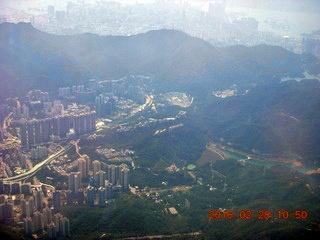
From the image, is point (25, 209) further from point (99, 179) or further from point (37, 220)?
point (99, 179)

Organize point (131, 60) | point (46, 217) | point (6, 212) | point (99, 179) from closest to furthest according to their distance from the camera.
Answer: point (46, 217) < point (6, 212) < point (99, 179) < point (131, 60)

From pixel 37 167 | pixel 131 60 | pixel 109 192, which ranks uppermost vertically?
pixel 131 60

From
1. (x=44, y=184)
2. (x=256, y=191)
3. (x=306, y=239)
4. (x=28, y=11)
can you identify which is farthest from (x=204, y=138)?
(x=28, y=11)

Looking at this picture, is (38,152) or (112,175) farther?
(38,152)

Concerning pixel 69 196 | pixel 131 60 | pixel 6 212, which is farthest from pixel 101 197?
pixel 131 60

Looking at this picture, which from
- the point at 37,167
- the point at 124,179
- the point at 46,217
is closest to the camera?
the point at 46,217

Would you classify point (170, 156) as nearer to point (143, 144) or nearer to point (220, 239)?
point (143, 144)

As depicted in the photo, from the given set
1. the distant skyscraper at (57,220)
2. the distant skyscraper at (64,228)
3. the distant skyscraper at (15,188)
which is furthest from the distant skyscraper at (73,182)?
the distant skyscraper at (64,228)

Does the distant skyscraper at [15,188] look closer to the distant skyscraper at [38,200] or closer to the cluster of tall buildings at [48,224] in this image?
the distant skyscraper at [38,200]
